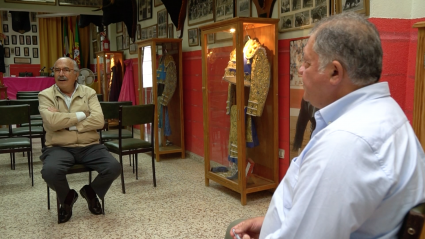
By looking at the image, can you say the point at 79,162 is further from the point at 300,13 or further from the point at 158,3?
the point at 158,3

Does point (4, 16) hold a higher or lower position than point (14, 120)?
higher

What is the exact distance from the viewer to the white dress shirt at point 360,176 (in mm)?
863

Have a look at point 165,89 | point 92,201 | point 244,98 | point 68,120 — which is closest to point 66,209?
point 92,201

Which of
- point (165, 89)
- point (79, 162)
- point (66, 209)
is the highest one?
point (165, 89)

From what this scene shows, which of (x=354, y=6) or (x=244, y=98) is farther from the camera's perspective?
(x=244, y=98)

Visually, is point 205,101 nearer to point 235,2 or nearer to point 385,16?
point 235,2

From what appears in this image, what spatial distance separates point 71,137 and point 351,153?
9.45 feet

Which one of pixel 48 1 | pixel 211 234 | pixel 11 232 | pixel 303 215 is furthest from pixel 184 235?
pixel 48 1

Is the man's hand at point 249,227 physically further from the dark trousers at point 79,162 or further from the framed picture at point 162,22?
the framed picture at point 162,22

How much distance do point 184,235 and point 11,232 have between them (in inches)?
53.1

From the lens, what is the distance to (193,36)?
525 centimetres

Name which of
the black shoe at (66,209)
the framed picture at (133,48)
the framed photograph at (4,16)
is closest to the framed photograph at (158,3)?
the framed picture at (133,48)

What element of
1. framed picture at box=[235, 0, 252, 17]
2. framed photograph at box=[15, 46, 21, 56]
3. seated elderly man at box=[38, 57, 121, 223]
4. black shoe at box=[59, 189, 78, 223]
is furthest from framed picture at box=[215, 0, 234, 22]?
framed photograph at box=[15, 46, 21, 56]

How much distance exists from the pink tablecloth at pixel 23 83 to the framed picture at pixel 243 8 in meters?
7.01
